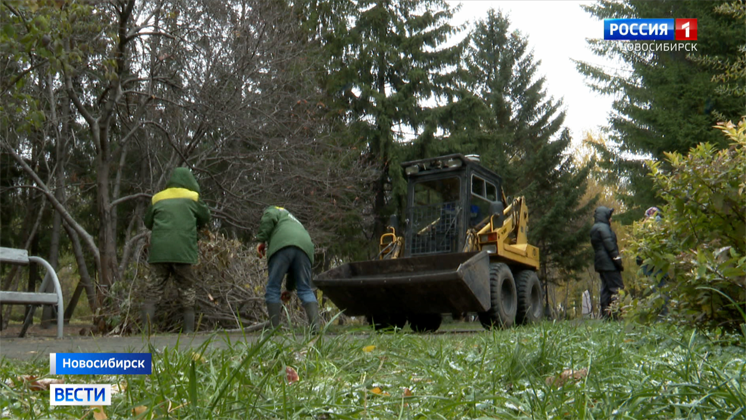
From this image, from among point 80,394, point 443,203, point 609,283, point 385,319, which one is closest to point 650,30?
point 609,283

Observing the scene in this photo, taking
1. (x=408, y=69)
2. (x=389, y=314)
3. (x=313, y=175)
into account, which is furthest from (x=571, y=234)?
(x=389, y=314)

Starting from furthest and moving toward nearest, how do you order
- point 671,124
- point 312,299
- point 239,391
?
point 671,124
point 312,299
point 239,391

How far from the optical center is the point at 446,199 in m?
11.7

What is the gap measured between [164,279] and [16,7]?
3.58 metres

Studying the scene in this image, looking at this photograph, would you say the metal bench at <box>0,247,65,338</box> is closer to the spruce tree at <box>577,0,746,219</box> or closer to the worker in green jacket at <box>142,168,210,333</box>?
the worker in green jacket at <box>142,168,210,333</box>

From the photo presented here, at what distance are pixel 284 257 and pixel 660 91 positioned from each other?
14.5 metres

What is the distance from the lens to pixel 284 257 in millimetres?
7656

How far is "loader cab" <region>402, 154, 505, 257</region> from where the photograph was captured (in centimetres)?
1134

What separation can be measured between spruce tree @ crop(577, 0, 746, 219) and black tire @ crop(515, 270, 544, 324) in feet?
20.4

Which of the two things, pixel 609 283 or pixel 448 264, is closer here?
pixel 448 264

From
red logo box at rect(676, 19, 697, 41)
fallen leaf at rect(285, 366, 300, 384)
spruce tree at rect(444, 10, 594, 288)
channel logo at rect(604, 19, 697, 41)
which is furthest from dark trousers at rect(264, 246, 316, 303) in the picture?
spruce tree at rect(444, 10, 594, 288)

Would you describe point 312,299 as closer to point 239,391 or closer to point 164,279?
point 164,279

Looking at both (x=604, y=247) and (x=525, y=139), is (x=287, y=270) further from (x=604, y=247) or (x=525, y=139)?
(x=525, y=139)
